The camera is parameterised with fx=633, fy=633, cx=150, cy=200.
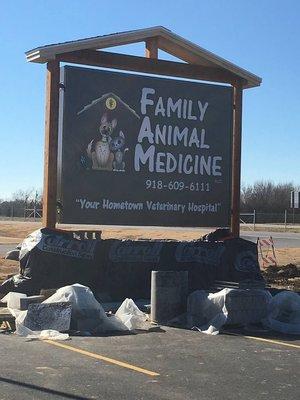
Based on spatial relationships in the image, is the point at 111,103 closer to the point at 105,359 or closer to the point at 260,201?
the point at 105,359

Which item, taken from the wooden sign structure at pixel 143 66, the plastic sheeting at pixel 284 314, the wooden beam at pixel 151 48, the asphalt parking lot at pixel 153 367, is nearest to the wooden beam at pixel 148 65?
the wooden sign structure at pixel 143 66

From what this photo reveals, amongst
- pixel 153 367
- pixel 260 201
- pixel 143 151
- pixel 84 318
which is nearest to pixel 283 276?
pixel 143 151

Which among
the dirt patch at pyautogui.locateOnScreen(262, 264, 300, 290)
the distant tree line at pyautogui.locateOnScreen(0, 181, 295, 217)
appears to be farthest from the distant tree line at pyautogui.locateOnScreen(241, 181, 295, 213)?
the dirt patch at pyautogui.locateOnScreen(262, 264, 300, 290)

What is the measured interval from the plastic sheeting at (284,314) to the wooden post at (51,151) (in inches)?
178

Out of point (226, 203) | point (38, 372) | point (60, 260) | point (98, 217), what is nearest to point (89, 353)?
point (38, 372)

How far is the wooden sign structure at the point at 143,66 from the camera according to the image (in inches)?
485

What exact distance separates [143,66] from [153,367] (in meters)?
7.86

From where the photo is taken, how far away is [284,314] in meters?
10.2

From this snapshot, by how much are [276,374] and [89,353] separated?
234 centimetres

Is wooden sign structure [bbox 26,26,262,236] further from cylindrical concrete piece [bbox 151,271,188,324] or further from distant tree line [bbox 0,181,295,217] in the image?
distant tree line [bbox 0,181,295,217]

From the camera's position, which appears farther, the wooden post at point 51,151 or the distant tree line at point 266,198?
the distant tree line at point 266,198

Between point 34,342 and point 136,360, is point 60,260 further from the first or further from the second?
point 136,360

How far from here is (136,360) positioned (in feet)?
24.7

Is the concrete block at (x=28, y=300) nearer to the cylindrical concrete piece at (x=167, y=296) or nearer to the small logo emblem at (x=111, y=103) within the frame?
the cylindrical concrete piece at (x=167, y=296)
